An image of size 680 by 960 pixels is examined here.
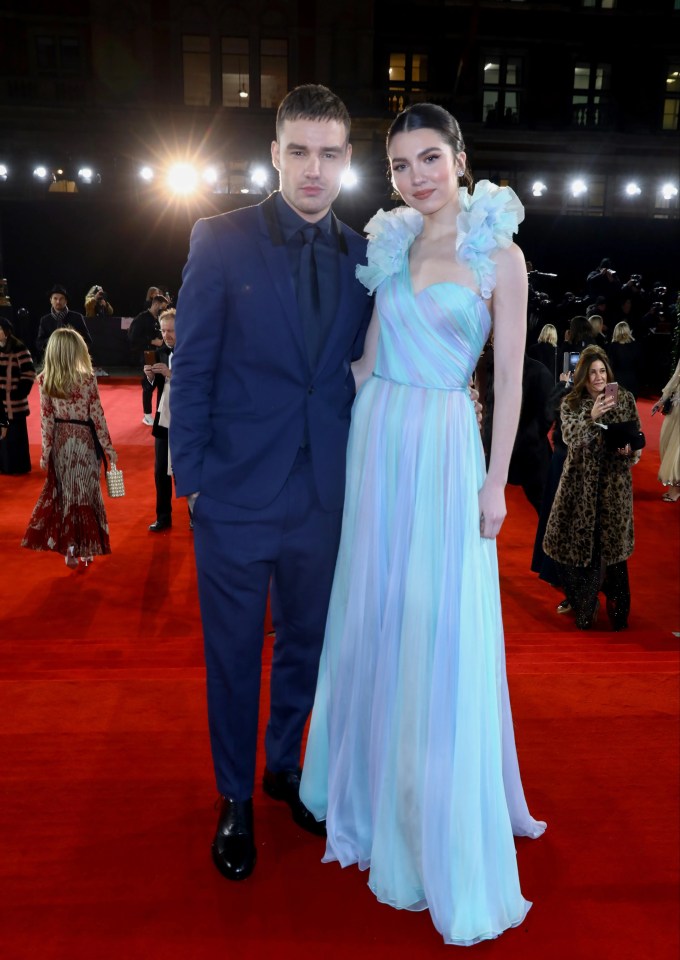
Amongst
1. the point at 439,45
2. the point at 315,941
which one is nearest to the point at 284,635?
the point at 315,941

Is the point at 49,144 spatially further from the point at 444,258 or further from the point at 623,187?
the point at 444,258

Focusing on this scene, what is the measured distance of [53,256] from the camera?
1852cm

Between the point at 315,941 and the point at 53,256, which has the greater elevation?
the point at 53,256

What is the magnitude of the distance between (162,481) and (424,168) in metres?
4.54

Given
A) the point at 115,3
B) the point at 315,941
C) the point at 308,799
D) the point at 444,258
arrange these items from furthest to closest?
1. the point at 115,3
2. the point at 308,799
3. the point at 444,258
4. the point at 315,941

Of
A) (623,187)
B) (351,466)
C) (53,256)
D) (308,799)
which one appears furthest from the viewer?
(623,187)

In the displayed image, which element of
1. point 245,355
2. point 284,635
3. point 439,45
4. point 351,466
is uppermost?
point 439,45

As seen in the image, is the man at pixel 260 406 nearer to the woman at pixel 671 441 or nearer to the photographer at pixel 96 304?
the woman at pixel 671 441

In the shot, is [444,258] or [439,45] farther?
[439,45]

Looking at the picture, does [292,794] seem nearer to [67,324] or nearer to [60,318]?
[67,324]

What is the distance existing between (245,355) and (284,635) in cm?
84

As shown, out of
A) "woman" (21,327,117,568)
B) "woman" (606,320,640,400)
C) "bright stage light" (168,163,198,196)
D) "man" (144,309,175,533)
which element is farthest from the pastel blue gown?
"bright stage light" (168,163,198,196)

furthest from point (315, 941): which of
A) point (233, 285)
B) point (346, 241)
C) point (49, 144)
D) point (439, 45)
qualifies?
point (439, 45)

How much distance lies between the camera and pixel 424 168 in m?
1.98
